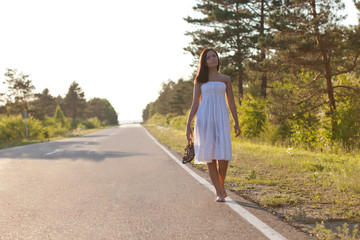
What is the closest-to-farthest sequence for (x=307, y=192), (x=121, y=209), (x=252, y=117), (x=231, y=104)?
1. (x=121, y=209)
2. (x=231, y=104)
3. (x=307, y=192)
4. (x=252, y=117)

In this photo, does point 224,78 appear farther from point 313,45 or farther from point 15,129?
point 15,129

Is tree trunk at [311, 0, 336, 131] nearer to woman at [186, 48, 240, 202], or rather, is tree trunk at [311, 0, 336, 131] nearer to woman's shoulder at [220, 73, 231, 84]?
woman's shoulder at [220, 73, 231, 84]

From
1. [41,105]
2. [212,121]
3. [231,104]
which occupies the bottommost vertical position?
[212,121]

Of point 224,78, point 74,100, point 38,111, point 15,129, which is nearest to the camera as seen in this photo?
point 224,78

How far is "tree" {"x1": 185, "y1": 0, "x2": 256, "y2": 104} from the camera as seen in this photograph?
23.4 m

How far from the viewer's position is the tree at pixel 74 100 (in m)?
94.8

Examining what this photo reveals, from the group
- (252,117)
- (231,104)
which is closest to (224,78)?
(231,104)

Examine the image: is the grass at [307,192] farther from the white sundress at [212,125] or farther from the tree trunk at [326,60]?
the tree trunk at [326,60]

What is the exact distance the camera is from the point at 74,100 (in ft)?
312

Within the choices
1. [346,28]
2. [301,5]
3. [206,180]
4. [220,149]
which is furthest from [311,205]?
[301,5]

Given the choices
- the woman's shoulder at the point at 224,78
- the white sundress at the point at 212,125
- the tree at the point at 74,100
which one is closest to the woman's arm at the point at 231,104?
the woman's shoulder at the point at 224,78

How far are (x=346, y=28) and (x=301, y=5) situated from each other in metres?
1.90

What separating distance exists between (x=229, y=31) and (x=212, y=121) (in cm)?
2054

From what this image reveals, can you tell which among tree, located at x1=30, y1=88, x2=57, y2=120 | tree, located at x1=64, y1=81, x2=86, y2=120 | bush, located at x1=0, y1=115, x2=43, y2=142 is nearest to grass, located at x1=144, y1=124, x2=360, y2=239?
bush, located at x1=0, y1=115, x2=43, y2=142
